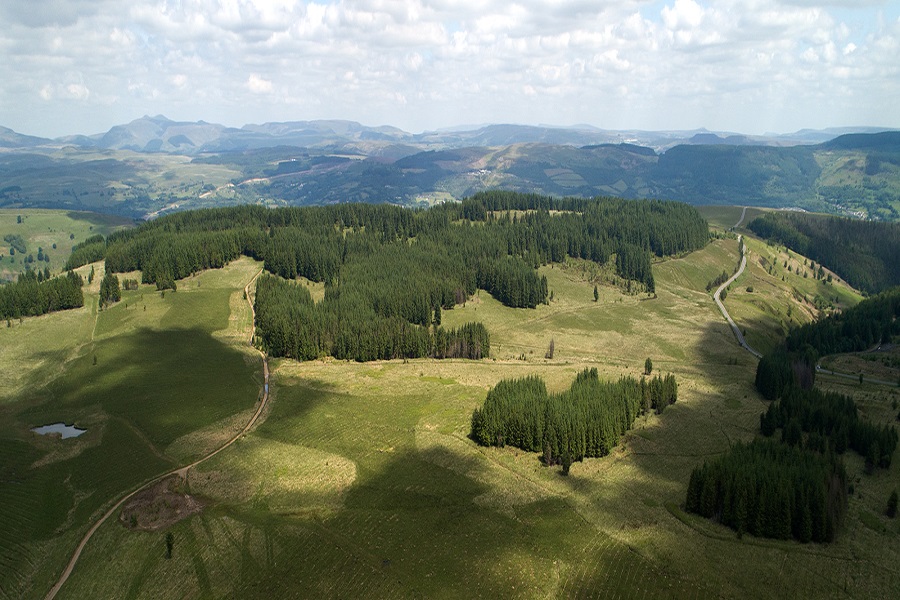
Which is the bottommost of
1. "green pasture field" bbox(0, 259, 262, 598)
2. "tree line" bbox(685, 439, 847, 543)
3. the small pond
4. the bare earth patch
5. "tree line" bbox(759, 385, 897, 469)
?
the small pond

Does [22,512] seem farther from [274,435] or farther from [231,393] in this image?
[231,393]

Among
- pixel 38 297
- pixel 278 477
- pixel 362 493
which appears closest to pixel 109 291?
pixel 38 297

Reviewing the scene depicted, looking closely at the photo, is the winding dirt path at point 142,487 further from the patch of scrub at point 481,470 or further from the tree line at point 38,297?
the tree line at point 38,297

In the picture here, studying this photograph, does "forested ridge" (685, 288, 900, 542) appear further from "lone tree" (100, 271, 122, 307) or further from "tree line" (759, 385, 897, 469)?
"lone tree" (100, 271, 122, 307)

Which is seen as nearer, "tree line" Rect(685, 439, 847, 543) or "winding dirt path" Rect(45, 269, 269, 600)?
"winding dirt path" Rect(45, 269, 269, 600)

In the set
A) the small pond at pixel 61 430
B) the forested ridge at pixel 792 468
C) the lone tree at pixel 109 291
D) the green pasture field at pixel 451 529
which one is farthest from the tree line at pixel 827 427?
the lone tree at pixel 109 291

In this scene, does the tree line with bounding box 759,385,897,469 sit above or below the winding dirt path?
above

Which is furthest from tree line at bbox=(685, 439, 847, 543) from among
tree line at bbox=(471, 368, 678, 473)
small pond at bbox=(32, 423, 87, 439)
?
small pond at bbox=(32, 423, 87, 439)
